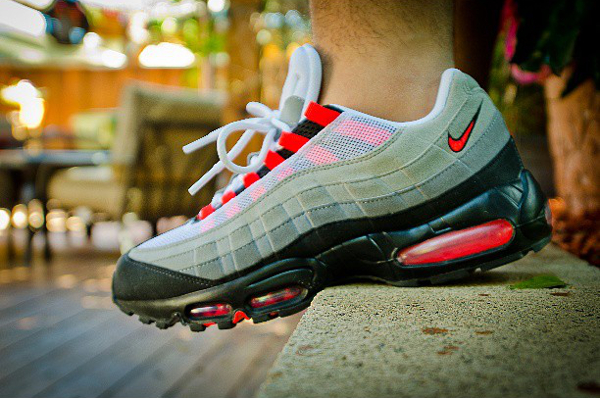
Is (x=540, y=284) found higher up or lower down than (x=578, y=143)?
lower down

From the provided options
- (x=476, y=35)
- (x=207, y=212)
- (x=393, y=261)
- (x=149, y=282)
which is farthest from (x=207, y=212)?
(x=476, y=35)

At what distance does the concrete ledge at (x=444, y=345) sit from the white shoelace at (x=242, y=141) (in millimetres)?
181

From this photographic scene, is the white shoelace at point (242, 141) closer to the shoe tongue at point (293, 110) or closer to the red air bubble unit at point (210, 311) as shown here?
the shoe tongue at point (293, 110)

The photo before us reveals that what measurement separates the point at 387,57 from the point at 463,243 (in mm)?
229

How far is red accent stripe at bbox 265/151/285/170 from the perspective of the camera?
0.59m

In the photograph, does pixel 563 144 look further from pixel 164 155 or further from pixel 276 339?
pixel 164 155

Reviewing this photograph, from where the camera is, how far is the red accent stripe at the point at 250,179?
60 cm

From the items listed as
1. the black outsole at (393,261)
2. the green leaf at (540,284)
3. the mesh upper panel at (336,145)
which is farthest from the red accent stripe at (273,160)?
the green leaf at (540,284)

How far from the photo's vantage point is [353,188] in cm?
56

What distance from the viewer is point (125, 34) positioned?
9953 millimetres

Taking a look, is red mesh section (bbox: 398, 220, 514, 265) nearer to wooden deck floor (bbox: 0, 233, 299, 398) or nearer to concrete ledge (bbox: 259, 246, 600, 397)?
concrete ledge (bbox: 259, 246, 600, 397)

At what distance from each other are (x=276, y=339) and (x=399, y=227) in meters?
1.55

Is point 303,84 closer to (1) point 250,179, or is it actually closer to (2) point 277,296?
(1) point 250,179

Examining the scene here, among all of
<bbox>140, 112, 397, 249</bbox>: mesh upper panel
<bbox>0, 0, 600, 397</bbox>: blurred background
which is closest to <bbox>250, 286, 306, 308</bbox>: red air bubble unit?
<bbox>140, 112, 397, 249</bbox>: mesh upper panel
